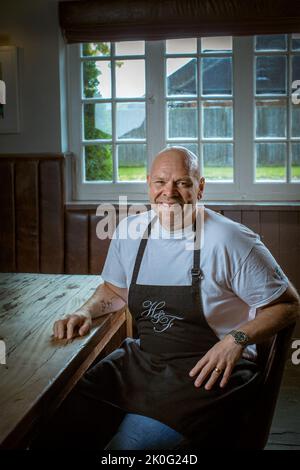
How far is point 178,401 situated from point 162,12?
9.39ft

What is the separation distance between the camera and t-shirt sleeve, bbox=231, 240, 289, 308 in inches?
68.1

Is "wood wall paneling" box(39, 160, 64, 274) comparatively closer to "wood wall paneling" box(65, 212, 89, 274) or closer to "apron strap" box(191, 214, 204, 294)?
"wood wall paneling" box(65, 212, 89, 274)

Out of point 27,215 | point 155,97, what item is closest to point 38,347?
point 27,215

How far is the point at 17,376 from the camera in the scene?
4.65 feet

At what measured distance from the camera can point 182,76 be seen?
13.0 feet

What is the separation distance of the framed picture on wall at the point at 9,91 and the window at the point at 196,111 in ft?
1.26

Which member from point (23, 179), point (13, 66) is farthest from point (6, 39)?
point (23, 179)

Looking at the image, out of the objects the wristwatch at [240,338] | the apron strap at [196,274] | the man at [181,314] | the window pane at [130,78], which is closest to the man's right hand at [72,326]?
the man at [181,314]

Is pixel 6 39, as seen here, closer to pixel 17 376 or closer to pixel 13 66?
pixel 13 66

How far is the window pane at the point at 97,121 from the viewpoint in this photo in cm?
407

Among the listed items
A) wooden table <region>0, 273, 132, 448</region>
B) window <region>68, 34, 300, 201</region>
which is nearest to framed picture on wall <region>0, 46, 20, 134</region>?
window <region>68, 34, 300, 201</region>

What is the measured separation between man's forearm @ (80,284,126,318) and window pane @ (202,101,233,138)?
84.5 inches

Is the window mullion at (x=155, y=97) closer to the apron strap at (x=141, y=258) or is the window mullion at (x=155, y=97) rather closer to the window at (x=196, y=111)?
the window at (x=196, y=111)

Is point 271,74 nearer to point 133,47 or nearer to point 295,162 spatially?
point 295,162
